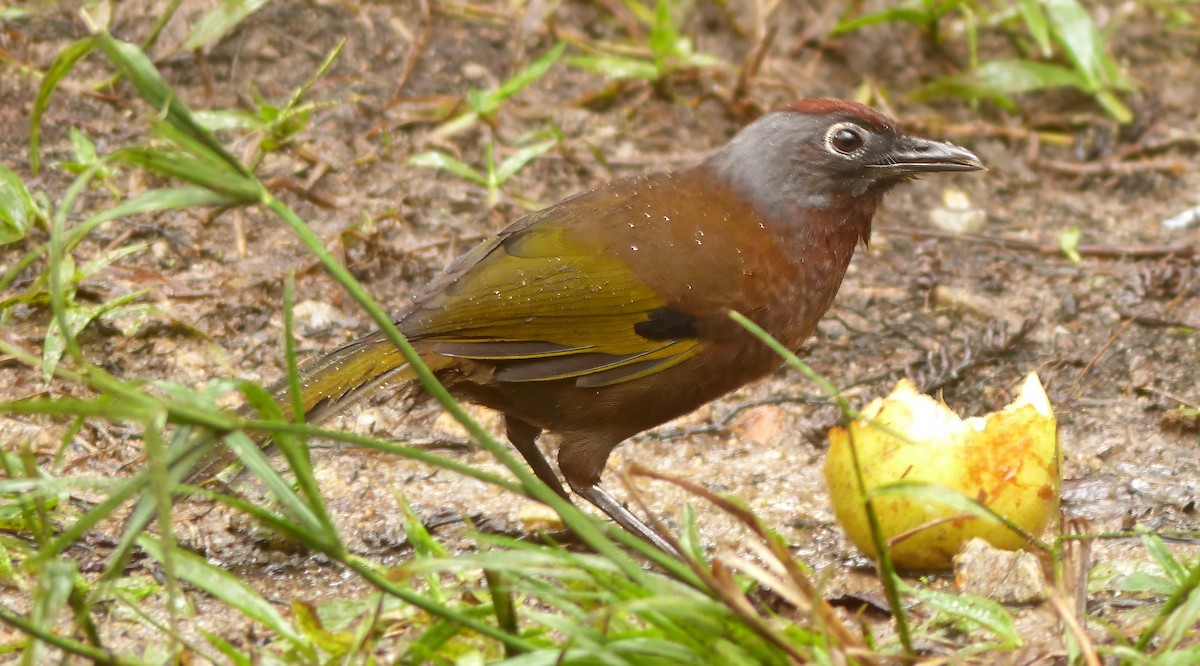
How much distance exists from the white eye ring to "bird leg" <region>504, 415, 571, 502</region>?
1196 millimetres

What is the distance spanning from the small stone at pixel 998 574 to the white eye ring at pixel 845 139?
1326 mm

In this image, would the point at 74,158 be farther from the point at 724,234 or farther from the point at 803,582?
the point at 803,582

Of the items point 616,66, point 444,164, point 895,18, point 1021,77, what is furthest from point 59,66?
point 1021,77

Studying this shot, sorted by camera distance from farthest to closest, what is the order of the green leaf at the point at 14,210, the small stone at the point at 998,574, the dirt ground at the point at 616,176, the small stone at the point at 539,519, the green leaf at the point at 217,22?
1. the green leaf at the point at 217,22
2. the green leaf at the point at 14,210
3. the dirt ground at the point at 616,176
4. the small stone at the point at 539,519
5. the small stone at the point at 998,574

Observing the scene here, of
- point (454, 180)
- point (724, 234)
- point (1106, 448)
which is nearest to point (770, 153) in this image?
point (724, 234)

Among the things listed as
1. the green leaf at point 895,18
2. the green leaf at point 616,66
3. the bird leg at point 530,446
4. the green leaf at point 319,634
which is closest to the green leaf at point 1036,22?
the green leaf at point 895,18

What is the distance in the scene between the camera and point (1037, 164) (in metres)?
6.26

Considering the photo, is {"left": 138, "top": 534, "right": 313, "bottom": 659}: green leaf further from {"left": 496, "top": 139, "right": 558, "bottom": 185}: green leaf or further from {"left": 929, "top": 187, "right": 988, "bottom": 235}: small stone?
{"left": 929, "top": 187, "right": 988, "bottom": 235}: small stone

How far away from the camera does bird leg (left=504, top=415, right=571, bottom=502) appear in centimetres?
402

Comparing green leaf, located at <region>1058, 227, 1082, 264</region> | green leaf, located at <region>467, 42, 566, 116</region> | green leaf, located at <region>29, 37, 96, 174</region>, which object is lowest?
green leaf, located at <region>1058, 227, 1082, 264</region>

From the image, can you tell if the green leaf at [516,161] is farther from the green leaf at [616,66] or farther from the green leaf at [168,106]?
the green leaf at [168,106]

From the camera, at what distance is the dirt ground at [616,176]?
398 centimetres

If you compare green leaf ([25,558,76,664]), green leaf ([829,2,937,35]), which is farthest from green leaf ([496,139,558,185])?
green leaf ([25,558,76,664])

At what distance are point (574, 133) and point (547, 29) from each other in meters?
0.66
